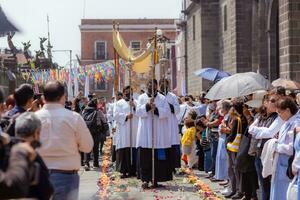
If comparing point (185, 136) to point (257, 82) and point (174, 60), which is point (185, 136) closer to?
point (257, 82)

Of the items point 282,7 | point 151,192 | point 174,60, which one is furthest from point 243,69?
point 174,60

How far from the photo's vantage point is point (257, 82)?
13.6 metres

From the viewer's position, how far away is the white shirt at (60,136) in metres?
7.00

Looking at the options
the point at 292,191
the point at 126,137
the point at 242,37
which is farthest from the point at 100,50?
the point at 292,191

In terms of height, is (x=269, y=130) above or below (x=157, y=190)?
above

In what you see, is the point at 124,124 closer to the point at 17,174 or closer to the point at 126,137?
the point at 126,137

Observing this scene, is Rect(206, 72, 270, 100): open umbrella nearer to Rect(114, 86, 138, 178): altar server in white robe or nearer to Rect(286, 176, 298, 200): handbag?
Rect(114, 86, 138, 178): altar server in white robe

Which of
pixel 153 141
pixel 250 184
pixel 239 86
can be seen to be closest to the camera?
pixel 250 184

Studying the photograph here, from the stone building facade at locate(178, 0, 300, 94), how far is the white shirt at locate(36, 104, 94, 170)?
12448 millimetres

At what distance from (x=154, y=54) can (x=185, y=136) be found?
2.48m

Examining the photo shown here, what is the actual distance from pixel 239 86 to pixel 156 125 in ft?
5.77

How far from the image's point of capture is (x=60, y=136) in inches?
276

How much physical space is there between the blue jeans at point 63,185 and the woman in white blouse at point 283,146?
2.84 m

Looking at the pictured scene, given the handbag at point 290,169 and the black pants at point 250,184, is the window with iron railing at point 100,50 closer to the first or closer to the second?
the black pants at point 250,184
